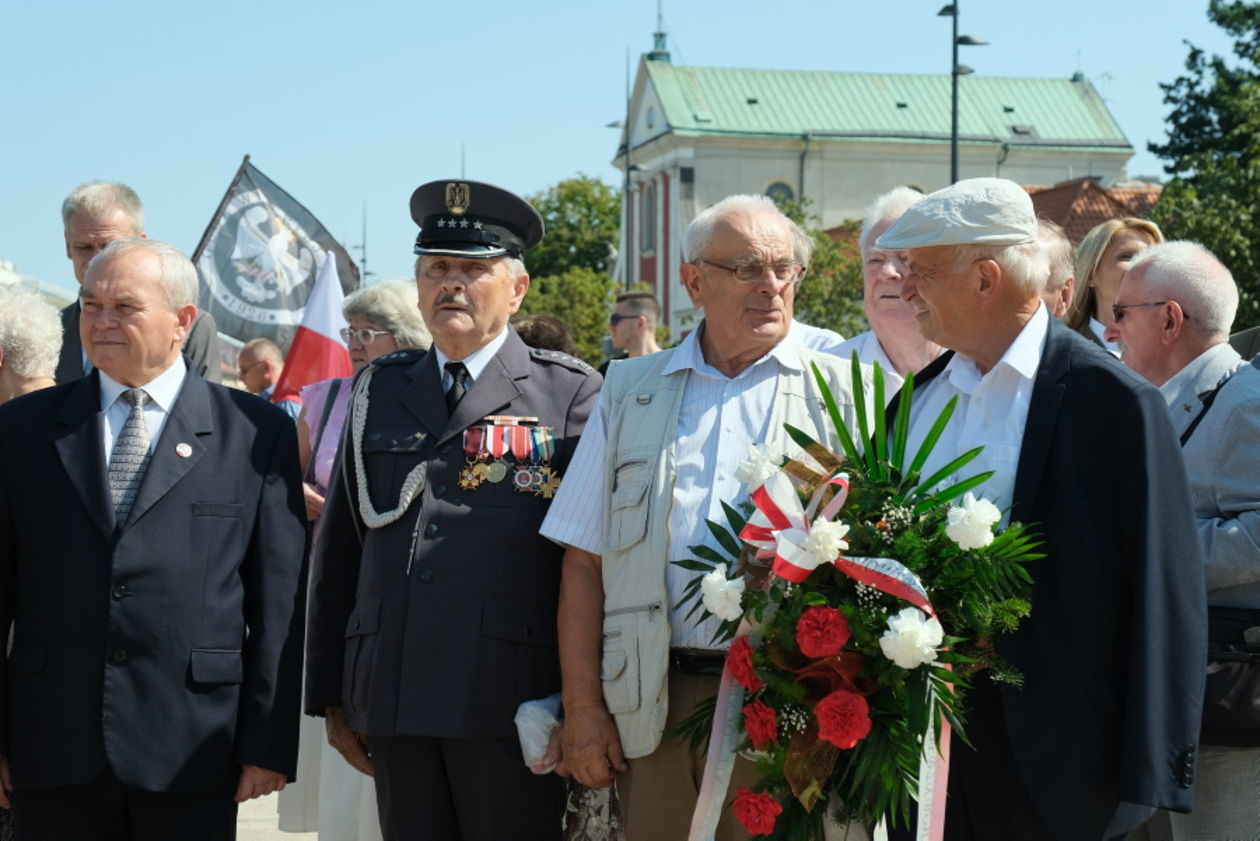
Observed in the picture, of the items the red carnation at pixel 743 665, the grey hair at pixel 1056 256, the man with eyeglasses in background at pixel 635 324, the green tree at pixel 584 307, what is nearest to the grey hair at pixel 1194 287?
the grey hair at pixel 1056 256

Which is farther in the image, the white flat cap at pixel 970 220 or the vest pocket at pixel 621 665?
the vest pocket at pixel 621 665

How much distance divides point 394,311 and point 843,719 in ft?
12.2

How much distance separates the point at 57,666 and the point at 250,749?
57 centimetres

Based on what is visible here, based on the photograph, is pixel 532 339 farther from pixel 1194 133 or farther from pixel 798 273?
pixel 1194 133

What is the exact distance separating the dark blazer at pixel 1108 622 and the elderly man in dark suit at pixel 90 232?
435 cm

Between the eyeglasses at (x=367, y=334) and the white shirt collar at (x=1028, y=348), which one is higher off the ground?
the eyeglasses at (x=367, y=334)

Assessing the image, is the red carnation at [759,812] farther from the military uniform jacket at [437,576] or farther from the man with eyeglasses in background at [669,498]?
the military uniform jacket at [437,576]

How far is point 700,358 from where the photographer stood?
177 inches

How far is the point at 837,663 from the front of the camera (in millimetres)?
3564

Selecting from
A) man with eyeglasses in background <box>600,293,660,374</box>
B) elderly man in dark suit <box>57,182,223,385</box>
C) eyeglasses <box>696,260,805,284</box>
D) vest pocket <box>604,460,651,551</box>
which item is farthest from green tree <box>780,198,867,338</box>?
vest pocket <box>604,460,651,551</box>

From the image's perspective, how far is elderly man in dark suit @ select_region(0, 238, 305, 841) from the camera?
435cm

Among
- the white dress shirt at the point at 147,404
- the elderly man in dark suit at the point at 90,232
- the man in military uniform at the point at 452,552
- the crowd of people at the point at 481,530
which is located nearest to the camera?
the crowd of people at the point at 481,530

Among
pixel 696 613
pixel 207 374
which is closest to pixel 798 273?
pixel 696 613

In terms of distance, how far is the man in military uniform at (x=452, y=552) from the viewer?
4441 mm
